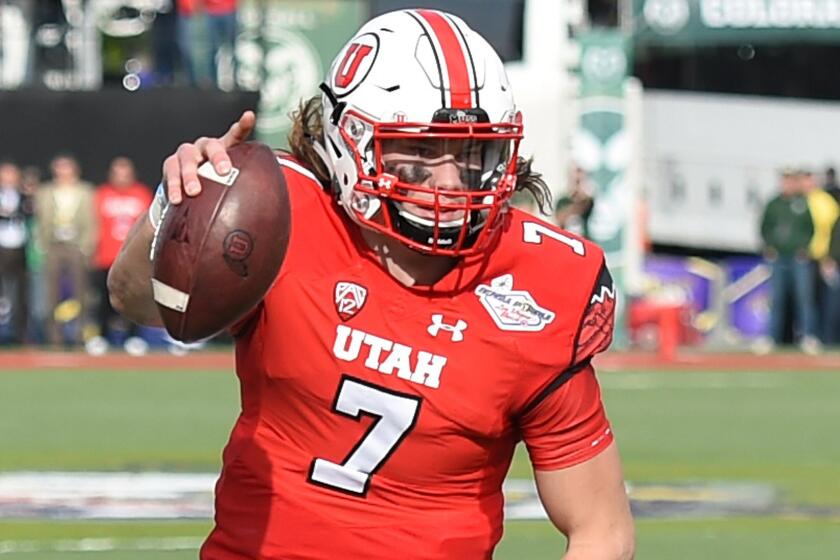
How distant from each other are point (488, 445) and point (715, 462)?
20.4 feet

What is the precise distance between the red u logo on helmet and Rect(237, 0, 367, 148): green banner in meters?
13.4

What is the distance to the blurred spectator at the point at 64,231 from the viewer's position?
14797 millimetres

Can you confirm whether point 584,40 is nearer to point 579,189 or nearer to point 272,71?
point 579,189

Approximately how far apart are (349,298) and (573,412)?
1.49 feet

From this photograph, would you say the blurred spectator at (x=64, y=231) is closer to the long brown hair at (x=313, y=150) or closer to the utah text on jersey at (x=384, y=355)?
the long brown hair at (x=313, y=150)

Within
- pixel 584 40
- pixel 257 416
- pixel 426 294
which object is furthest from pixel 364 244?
pixel 584 40

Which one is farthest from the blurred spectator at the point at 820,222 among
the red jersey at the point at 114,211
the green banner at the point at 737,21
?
the red jersey at the point at 114,211

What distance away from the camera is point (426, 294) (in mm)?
3387

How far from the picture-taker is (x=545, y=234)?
3.54 metres

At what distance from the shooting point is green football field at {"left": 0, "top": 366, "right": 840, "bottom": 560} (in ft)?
23.5

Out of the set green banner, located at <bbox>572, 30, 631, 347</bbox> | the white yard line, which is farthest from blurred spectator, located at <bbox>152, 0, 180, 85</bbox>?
the white yard line

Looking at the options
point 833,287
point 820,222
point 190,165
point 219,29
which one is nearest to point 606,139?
point 820,222

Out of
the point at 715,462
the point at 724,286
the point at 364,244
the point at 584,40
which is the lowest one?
the point at 724,286

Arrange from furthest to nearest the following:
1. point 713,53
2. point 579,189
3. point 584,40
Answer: point 713,53
point 584,40
point 579,189
